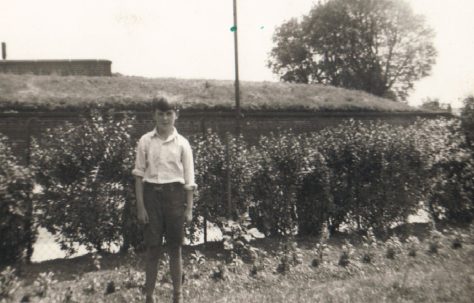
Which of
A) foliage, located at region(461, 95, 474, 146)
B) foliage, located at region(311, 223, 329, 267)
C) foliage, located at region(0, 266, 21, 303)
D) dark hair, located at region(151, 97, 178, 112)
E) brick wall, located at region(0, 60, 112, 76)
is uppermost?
brick wall, located at region(0, 60, 112, 76)

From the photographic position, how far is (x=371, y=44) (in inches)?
1705

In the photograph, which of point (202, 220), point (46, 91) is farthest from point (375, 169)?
point (46, 91)

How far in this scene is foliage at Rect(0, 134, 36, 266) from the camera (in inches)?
176

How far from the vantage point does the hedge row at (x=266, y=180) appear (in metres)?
4.88

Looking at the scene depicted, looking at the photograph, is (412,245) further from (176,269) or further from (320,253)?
(176,269)

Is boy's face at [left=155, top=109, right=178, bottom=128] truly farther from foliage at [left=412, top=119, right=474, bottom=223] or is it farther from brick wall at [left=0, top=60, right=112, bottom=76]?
brick wall at [left=0, top=60, right=112, bottom=76]

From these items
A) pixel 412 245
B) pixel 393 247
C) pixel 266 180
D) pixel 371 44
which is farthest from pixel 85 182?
pixel 371 44

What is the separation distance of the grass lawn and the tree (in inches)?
1611

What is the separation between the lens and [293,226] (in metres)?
6.11

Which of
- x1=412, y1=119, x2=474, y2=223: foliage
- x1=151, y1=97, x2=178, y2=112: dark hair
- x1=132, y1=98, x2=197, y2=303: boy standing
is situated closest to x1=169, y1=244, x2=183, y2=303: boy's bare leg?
x1=132, y1=98, x2=197, y2=303: boy standing

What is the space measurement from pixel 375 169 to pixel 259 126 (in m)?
9.58

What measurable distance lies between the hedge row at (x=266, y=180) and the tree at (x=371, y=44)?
Result: 3814cm

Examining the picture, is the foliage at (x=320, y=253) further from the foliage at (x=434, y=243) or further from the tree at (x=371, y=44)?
the tree at (x=371, y=44)

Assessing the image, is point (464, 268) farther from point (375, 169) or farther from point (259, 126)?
point (259, 126)
